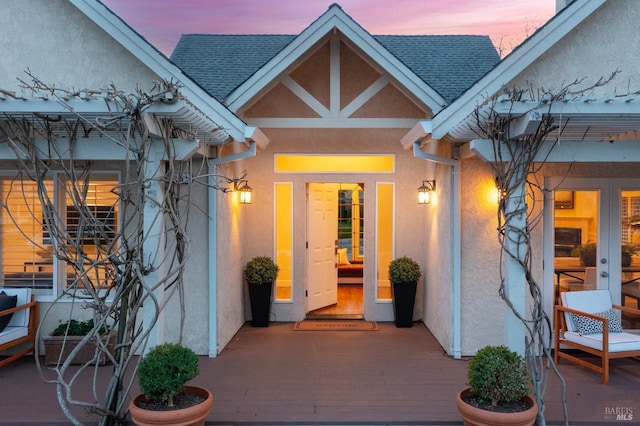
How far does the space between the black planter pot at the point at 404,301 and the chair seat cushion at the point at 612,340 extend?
266 centimetres

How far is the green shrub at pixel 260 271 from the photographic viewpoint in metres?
8.80

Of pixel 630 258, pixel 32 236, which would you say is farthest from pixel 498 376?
pixel 32 236

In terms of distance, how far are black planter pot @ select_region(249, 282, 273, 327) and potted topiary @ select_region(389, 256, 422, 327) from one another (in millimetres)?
1996

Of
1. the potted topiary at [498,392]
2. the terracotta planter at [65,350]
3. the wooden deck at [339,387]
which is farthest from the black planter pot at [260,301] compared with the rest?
the potted topiary at [498,392]

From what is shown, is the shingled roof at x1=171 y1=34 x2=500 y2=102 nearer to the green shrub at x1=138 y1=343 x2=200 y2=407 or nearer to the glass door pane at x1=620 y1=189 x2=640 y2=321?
the glass door pane at x1=620 y1=189 x2=640 y2=321

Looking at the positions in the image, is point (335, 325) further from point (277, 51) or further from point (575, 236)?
point (277, 51)

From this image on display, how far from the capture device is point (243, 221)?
30.1 ft

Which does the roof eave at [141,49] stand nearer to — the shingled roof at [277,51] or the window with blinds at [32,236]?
the window with blinds at [32,236]

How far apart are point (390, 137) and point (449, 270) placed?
283 cm

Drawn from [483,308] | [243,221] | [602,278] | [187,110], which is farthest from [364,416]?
[243,221]

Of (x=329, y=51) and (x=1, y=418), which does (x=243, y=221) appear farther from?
(x=1, y=418)

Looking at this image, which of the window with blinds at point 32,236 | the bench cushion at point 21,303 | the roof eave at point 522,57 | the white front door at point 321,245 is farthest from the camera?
the white front door at point 321,245

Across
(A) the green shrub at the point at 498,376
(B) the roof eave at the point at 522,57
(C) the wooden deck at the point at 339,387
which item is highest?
(B) the roof eave at the point at 522,57

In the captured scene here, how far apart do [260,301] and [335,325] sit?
1284 millimetres
